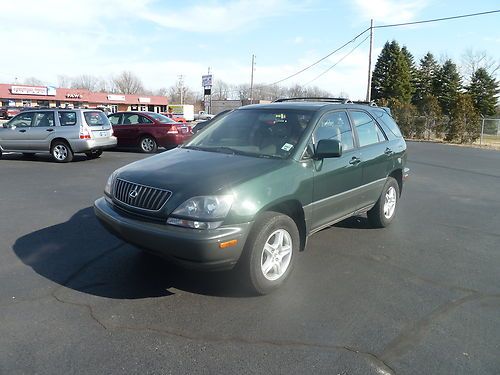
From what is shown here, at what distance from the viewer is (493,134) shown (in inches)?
1074

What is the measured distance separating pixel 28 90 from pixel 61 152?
202 feet

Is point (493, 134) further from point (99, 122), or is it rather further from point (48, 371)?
point (48, 371)

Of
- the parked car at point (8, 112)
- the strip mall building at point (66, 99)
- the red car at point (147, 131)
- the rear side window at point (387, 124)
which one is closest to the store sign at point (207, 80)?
the strip mall building at point (66, 99)

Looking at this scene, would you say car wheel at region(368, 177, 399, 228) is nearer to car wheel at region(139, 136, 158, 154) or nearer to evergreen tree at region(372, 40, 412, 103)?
car wheel at region(139, 136, 158, 154)

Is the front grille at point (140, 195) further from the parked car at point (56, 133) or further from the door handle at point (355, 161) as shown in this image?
the parked car at point (56, 133)

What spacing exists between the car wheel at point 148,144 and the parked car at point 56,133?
2.59 metres

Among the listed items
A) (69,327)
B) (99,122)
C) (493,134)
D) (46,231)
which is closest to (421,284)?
(69,327)

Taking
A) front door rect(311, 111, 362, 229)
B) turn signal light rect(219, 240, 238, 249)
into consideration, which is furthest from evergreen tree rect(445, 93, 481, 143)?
turn signal light rect(219, 240, 238, 249)

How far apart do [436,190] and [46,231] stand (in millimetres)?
7981

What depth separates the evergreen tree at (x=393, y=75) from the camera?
57.7 m

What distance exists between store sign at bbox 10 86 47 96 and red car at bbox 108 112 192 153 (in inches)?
2292

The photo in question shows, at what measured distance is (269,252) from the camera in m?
3.75

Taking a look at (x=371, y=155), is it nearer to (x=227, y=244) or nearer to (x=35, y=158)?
(x=227, y=244)

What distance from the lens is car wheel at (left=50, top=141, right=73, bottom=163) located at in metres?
12.5
